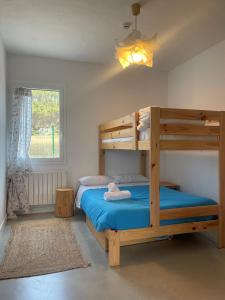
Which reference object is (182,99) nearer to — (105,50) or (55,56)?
(105,50)

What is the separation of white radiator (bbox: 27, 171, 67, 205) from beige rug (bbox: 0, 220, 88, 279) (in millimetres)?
499

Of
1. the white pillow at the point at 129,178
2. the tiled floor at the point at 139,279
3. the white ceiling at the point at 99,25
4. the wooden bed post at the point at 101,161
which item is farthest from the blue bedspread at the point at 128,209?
the white ceiling at the point at 99,25

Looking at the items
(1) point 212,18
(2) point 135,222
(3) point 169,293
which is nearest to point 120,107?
(1) point 212,18

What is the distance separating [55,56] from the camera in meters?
3.78

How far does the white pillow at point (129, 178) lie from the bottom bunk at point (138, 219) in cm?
103

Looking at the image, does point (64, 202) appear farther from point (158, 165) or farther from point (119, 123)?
point (158, 165)

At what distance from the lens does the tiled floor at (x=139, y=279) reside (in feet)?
5.88

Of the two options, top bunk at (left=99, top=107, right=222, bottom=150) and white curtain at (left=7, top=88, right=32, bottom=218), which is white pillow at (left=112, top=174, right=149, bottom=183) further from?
white curtain at (left=7, top=88, right=32, bottom=218)

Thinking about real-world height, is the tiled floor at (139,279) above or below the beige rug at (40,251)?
below

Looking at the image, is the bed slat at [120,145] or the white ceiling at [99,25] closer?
the white ceiling at [99,25]

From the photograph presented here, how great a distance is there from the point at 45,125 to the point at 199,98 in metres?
2.47

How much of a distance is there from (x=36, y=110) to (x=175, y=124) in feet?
8.02

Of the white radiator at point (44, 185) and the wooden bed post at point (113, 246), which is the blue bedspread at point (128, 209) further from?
the white radiator at point (44, 185)

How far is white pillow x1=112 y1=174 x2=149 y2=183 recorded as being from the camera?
3945mm
